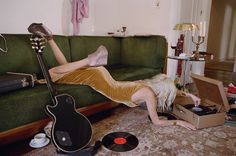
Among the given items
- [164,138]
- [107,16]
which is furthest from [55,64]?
[107,16]

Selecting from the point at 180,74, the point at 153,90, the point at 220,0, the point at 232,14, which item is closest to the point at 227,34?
the point at 232,14

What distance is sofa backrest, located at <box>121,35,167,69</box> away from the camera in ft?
9.16

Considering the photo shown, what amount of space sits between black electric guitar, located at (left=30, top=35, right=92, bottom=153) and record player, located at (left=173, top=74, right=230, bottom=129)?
986 mm

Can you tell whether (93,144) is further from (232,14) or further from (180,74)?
(232,14)

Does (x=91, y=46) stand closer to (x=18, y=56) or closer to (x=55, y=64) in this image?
(x=55, y=64)

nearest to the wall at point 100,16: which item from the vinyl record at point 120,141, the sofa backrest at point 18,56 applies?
the sofa backrest at point 18,56

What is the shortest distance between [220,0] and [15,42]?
620cm

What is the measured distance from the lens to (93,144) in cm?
162

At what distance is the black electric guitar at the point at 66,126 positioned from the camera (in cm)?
140

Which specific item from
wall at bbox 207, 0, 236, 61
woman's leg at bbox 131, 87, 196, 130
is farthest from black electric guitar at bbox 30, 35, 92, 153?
wall at bbox 207, 0, 236, 61

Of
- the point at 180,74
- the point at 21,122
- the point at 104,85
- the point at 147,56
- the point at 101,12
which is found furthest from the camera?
the point at 101,12

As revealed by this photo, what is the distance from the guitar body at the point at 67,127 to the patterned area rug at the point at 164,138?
0.53ft

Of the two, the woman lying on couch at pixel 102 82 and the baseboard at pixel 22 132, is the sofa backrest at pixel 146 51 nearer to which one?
the woman lying on couch at pixel 102 82

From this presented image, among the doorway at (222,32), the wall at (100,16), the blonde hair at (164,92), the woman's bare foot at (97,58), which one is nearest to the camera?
the woman's bare foot at (97,58)
